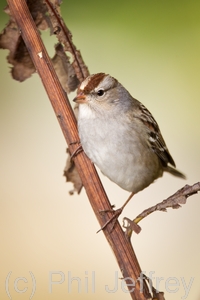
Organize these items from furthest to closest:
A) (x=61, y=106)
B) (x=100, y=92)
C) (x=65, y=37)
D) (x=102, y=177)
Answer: (x=102, y=177) < (x=100, y=92) < (x=65, y=37) < (x=61, y=106)

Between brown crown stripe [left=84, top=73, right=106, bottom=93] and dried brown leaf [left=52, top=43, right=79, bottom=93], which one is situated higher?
dried brown leaf [left=52, top=43, right=79, bottom=93]

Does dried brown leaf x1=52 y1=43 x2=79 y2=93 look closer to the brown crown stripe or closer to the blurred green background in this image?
the brown crown stripe

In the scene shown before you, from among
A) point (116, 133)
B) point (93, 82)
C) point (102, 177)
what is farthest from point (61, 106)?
point (102, 177)

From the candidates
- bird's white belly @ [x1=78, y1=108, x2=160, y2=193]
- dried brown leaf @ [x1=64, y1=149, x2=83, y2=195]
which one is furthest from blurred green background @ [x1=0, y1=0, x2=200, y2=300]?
dried brown leaf @ [x1=64, y1=149, x2=83, y2=195]

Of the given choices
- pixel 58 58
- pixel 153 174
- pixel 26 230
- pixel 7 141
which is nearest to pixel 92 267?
pixel 26 230

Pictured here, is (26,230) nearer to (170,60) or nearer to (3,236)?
(3,236)

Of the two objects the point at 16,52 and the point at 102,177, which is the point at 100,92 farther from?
the point at 102,177

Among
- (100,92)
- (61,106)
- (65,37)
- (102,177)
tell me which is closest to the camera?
(61,106)

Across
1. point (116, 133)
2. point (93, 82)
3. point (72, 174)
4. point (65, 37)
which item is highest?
point (65, 37)
